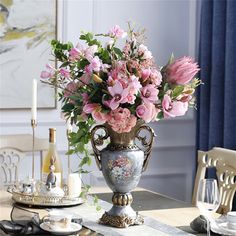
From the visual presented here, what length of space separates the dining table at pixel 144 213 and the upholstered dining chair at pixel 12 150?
61 cm

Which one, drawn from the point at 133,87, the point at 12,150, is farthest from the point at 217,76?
the point at 133,87

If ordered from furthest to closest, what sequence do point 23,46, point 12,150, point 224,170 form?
point 23,46, point 12,150, point 224,170

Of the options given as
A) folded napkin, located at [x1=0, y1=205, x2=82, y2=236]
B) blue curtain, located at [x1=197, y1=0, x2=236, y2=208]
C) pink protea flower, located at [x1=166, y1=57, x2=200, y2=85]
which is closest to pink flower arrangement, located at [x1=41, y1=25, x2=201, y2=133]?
pink protea flower, located at [x1=166, y1=57, x2=200, y2=85]

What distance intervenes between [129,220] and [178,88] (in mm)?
453

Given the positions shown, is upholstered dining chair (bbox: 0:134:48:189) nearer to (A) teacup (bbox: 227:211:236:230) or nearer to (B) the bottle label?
(B) the bottle label

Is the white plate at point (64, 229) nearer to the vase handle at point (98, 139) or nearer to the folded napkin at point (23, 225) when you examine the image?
the folded napkin at point (23, 225)

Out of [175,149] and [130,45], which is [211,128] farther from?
[130,45]

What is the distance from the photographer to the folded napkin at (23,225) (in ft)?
6.42

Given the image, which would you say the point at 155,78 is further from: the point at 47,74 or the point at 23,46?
the point at 23,46

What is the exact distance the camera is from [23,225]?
1.99 meters

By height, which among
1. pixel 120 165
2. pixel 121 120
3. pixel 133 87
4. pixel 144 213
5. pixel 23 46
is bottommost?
pixel 144 213

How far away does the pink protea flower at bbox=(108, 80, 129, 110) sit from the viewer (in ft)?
6.33

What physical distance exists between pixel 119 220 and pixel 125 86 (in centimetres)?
45

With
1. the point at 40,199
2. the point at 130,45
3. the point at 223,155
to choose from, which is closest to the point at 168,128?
the point at 223,155
